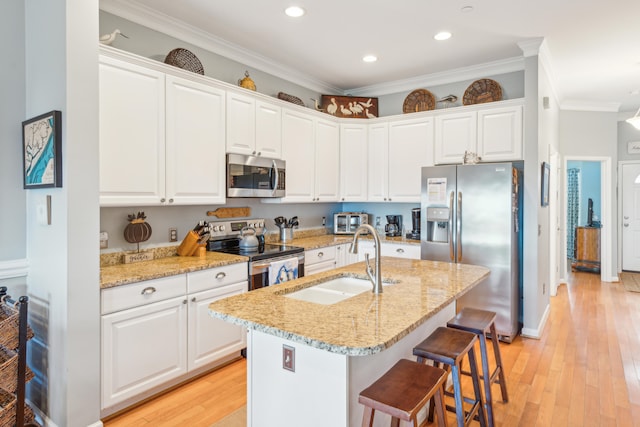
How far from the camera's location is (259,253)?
3.32 metres

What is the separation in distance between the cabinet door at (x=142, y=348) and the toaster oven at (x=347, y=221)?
2.66m

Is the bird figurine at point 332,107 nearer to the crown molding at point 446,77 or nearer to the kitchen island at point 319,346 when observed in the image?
the crown molding at point 446,77

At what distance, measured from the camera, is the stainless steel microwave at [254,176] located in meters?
3.35

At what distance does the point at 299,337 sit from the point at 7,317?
5.56 ft

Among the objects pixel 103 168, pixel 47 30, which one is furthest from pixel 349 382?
pixel 47 30

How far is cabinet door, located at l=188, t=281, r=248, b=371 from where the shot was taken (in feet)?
8.99

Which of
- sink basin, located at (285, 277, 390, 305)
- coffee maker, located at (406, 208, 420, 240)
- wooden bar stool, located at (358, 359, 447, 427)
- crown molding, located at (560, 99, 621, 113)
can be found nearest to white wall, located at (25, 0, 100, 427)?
sink basin, located at (285, 277, 390, 305)

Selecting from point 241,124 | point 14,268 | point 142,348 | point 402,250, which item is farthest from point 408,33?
point 14,268

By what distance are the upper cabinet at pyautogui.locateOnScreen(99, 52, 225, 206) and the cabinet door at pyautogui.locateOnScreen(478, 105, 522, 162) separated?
104 inches

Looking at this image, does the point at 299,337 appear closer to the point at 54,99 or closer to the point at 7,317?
the point at 7,317

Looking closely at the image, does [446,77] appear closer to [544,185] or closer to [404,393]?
[544,185]

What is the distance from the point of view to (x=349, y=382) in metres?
1.48

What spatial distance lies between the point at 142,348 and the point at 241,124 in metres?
1.98

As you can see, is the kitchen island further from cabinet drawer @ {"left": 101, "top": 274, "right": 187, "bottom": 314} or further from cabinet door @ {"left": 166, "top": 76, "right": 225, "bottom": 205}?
cabinet door @ {"left": 166, "top": 76, "right": 225, "bottom": 205}
